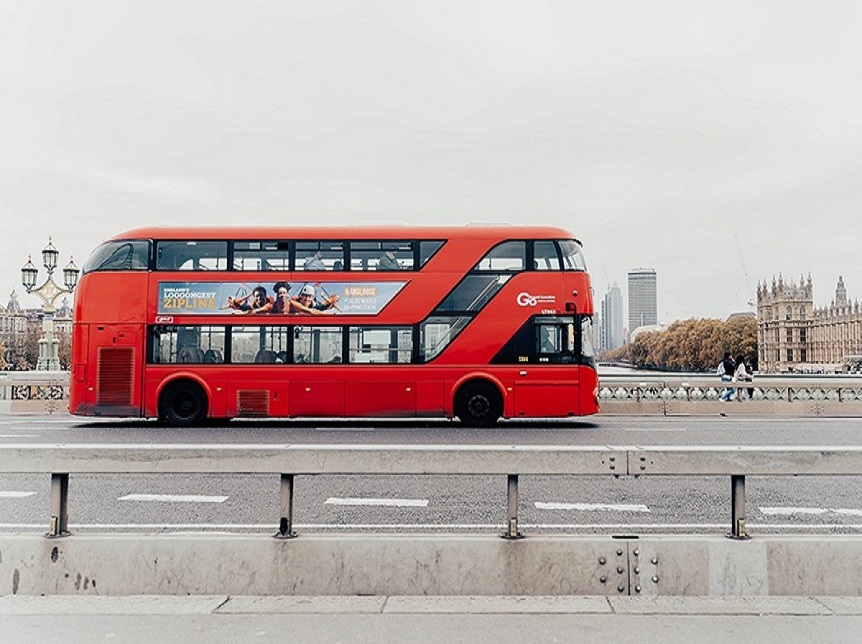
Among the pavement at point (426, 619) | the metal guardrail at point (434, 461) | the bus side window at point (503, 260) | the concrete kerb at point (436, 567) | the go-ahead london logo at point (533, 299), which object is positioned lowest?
the pavement at point (426, 619)

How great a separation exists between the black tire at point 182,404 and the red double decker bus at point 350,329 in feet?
0.15

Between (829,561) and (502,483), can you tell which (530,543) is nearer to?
(829,561)

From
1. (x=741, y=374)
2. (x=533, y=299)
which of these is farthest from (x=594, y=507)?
(x=741, y=374)

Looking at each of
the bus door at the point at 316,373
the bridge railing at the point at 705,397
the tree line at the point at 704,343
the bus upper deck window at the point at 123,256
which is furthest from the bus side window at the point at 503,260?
the tree line at the point at 704,343

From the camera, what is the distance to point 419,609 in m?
4.62

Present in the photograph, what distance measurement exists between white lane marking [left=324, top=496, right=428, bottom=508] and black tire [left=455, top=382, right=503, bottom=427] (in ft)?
28.4

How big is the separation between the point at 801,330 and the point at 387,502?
154090 millimetres

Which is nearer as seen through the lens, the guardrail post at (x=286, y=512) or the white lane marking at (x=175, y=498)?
the guardrail post at (x=286, y=512)

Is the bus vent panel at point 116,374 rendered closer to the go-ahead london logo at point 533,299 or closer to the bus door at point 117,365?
the bus door at point 117,365

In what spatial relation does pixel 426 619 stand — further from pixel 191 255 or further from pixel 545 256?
pixel 191 255

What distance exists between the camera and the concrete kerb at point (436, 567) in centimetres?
488

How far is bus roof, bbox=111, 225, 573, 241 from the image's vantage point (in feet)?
57.0

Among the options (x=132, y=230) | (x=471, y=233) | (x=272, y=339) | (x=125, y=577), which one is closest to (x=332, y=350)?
(x=272, y=339)

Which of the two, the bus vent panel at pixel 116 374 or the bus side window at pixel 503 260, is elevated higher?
the bus side window at pixel 503 260
